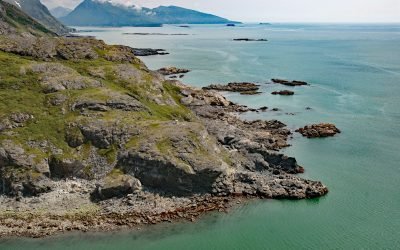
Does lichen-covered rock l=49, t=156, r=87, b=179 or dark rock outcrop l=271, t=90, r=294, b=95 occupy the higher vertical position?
lichen-covered rock l=49, t=156, r=87, b=179

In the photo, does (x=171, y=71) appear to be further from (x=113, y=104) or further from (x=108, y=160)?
(x=108, y=160)

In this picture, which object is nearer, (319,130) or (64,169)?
(64,169)

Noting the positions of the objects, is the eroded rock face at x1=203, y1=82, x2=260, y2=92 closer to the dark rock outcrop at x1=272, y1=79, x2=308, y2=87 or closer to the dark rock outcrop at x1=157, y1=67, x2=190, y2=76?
the dark rock outcrop at x1=272, y1=79, x2=308, y2=87

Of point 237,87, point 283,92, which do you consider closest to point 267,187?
point 283,92

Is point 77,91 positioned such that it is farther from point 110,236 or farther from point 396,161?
point 396,161

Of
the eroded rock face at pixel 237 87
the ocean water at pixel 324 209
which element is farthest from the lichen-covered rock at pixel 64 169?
the eroded rock face at pixel 237 87

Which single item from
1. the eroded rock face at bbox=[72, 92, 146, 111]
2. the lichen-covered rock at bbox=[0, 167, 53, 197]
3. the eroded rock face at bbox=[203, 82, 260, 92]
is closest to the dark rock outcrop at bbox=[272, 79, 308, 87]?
the eroded rock face at bbox=[203, 82, 260, 92]

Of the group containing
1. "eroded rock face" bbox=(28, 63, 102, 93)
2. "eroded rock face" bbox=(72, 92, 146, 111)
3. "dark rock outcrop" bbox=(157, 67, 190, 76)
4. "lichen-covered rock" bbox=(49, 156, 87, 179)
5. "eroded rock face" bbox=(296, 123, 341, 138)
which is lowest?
"eroded rock face" bbox=(296, 123, 341, 138)
